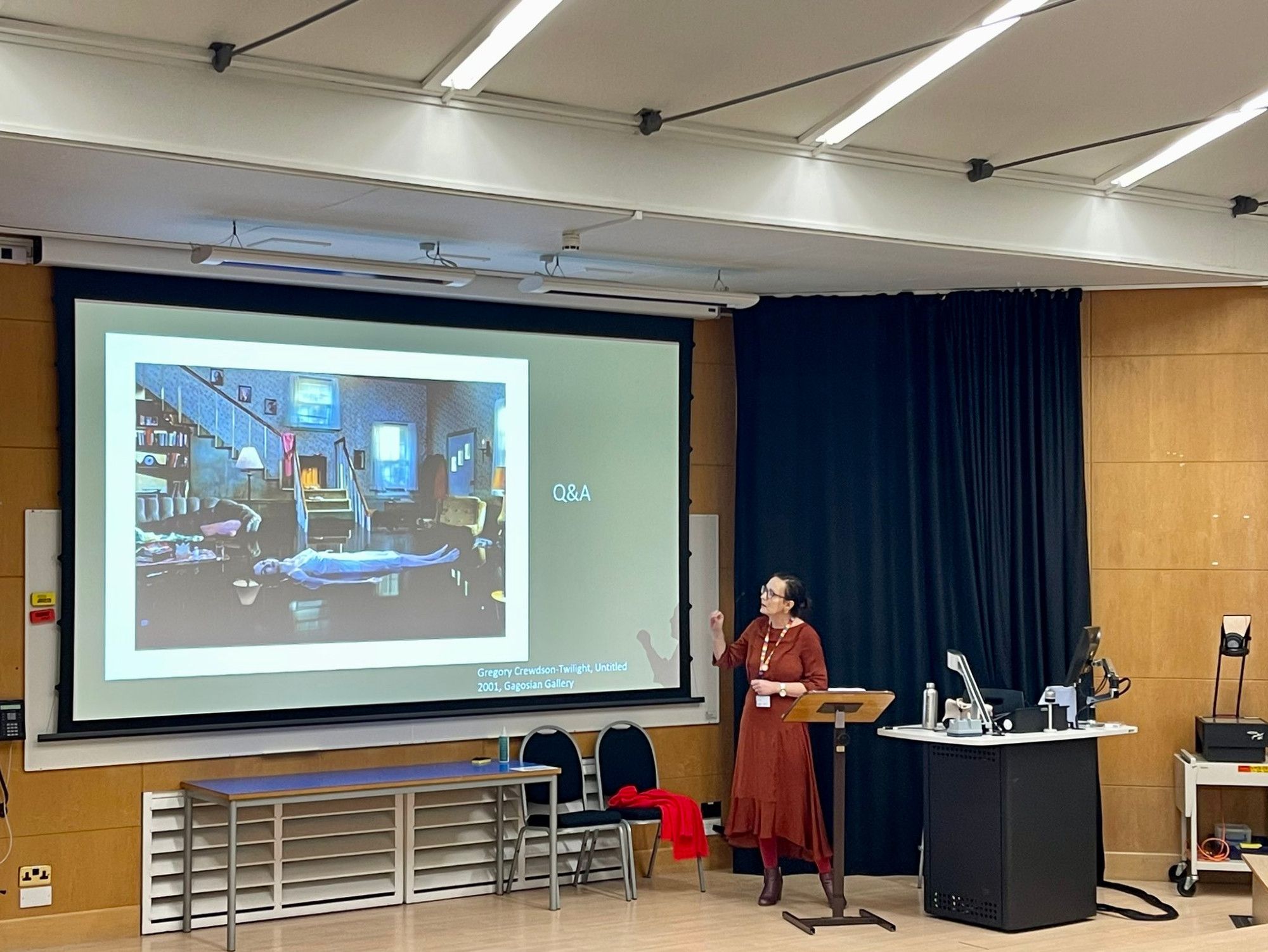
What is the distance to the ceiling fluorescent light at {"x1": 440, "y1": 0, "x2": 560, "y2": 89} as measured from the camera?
15.6 feet

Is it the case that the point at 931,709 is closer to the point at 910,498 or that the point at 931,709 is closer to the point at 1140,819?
the point at 910,498

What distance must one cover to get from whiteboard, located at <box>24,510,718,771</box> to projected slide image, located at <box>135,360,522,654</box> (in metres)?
0.35

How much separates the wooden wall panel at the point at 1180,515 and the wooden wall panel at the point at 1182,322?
2.01 ft

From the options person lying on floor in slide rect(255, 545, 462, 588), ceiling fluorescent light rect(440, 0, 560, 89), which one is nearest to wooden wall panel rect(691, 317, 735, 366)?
person lying on floor in slide rect(255, 545, 462, 588)

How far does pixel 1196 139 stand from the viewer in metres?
6.38

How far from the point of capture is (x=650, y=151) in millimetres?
5871

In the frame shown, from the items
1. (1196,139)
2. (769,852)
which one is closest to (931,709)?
(769,852)

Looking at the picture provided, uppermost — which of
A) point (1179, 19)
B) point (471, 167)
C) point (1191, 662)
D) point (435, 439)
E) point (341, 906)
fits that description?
point (1179, 19)

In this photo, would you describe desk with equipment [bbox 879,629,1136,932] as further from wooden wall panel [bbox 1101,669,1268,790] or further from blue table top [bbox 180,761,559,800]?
blue table top [bbox 180,761,559,800]

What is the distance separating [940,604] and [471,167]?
358cm

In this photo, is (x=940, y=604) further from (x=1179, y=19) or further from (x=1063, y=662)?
(x=1179, y=19)

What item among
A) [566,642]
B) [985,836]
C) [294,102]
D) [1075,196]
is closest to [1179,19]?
[1075,196]

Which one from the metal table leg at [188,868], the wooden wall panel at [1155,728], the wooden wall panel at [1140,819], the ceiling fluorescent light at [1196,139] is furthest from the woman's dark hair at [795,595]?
the metal table leg at [188,868]

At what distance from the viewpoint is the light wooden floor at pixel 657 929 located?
618 centimetres
